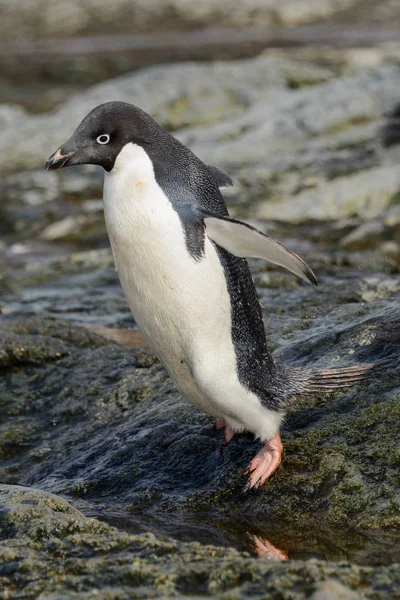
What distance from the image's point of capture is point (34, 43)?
26219 mm

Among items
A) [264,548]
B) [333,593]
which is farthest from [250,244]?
[333,593]

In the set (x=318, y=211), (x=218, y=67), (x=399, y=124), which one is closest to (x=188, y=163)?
(x=318, y=211)

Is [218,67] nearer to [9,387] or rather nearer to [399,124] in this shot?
[399,124]

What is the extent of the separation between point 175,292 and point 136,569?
1432 millimetres

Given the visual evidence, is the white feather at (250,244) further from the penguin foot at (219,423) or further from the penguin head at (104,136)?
the penguin foot at (219,423)

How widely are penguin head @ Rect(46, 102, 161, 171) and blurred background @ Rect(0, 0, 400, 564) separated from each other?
150 cm

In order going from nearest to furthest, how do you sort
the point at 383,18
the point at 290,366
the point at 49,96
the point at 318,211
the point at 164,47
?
the point at 290,366, the point at 318,211, the point at 49,96, the point at 164,47, the point at 383,18

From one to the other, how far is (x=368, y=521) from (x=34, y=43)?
23.9m

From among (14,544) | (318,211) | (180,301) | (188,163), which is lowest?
(318,211)

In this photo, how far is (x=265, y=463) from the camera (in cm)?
454

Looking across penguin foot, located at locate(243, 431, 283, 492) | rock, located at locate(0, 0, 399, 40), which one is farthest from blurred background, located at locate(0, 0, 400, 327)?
rock, located at locate(0, 0, 399, 40)

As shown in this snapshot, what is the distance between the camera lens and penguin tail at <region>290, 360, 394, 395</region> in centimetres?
486

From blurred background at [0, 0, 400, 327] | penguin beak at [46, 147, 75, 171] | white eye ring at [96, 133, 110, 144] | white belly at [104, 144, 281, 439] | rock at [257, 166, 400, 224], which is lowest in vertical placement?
rock at [257, 166, 400, 224]

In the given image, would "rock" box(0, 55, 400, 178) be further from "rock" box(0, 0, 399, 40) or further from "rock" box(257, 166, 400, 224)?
"rock" box(0, 0, 399, 40)
